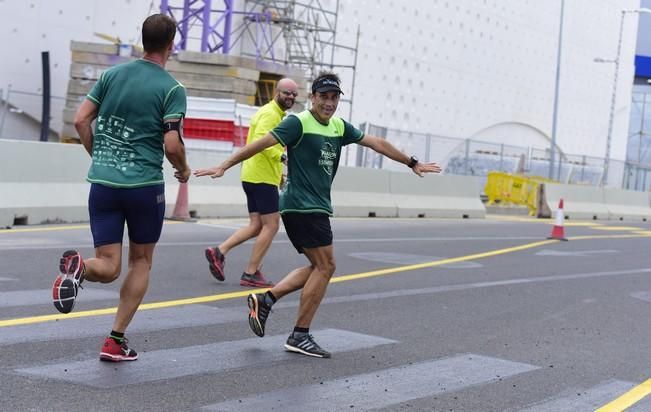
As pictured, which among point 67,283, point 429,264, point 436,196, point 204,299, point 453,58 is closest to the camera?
point 67,283

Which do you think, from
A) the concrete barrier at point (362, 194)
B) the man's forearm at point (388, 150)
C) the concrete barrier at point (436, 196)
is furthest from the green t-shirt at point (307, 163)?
the concrete barrier at point (436, 196)

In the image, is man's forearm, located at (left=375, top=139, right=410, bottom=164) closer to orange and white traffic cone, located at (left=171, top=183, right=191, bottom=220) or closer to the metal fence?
orange and white traffic cone, located at (left=171, top=183, right=191, bottom=220)

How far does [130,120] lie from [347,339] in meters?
2.54

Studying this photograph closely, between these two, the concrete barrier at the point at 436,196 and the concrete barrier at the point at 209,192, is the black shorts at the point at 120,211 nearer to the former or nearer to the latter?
the concrete barrier at the point at 209,192

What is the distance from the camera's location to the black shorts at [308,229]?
7.27 metres

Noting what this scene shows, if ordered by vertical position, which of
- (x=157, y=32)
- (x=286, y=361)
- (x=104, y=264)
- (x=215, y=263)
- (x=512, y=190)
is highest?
(x=157, y=32)

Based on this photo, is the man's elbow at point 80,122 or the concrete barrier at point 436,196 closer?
the man's elbow at point 80,122

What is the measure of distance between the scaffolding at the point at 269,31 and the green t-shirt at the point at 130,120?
26284 millimetres

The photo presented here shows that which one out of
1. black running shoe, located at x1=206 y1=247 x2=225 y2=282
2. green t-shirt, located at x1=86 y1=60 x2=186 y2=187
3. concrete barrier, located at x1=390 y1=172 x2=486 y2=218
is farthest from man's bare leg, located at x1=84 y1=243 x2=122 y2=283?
concrete barrier, located at x1=390 y1=172 x2=486 y2=218

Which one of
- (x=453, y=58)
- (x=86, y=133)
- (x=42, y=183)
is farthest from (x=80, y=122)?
(x=453, y=58)

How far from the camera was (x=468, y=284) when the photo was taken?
11.8m

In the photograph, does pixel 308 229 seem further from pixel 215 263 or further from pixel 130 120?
pixel 215 263

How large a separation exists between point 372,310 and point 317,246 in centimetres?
219

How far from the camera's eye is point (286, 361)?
6.91 meters
